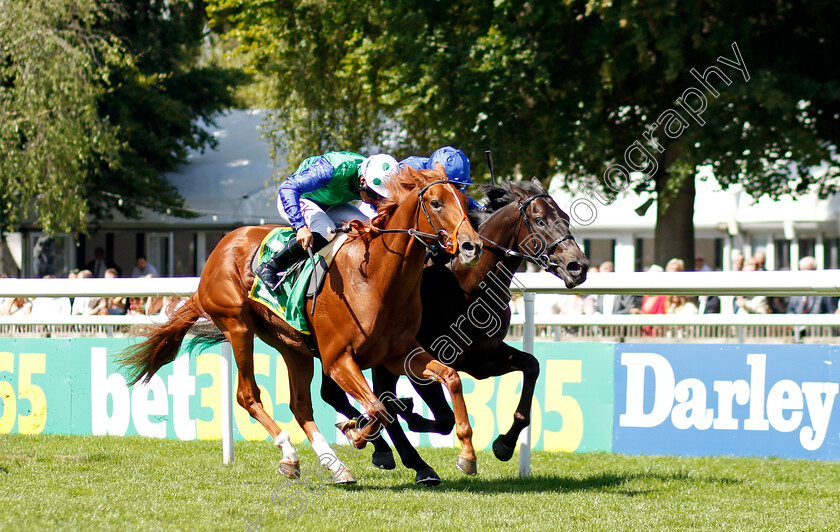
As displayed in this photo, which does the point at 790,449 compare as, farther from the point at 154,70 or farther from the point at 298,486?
the point at 154,70

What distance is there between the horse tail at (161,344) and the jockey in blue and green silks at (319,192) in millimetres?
1057

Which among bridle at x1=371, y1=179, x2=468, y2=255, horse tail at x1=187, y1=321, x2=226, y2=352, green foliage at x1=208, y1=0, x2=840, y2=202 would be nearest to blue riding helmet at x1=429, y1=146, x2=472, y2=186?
bridle at x1=371, y1=179, x2=468, y2=255

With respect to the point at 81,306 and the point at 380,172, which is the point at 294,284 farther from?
the point at 81,306

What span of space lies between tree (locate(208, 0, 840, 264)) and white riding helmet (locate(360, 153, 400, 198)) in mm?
7191

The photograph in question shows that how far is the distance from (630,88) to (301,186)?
920 cm

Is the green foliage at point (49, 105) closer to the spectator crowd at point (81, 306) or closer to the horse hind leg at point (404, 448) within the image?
the spectator crowd at point (81, 306)

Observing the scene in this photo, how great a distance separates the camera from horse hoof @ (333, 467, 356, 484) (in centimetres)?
506

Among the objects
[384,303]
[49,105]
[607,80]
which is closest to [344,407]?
[384,303]

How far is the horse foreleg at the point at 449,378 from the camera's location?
4.64m

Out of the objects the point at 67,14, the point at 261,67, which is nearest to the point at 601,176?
the point at 261,67

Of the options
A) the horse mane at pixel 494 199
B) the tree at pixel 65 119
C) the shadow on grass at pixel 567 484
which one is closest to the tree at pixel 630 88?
the tree at pixel 65 119

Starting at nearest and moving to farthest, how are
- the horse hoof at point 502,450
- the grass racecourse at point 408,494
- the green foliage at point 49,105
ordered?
Answer: the grass racecourse at point 408,494 → the horse hoof at point 502,450 → the green foliage at point 49,105

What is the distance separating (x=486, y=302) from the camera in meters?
5.33

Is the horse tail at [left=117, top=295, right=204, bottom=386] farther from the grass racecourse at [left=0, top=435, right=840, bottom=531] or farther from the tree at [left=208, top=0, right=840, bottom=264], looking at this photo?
the tree at [left=208, top=0, right=840, bottom=264]
